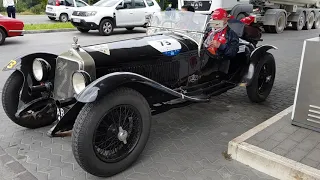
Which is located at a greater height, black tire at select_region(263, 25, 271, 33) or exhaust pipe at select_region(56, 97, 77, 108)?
black tire at select_region(263, 25, 271, 33)

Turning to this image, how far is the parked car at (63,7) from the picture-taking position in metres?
17.6

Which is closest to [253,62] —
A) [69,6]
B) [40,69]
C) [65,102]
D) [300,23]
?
[65,102]

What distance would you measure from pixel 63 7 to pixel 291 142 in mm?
16942

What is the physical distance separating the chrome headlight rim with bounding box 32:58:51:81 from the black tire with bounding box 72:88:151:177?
3.91 feet

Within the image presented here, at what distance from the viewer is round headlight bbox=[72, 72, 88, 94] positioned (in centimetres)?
317

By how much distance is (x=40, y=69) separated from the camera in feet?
12.4

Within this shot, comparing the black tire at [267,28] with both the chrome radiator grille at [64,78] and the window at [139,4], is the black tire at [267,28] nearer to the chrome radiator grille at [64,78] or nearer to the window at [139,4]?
the window at [139,4]

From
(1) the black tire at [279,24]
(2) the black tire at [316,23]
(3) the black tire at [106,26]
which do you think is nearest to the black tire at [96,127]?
(3) the black tire at [106,26]

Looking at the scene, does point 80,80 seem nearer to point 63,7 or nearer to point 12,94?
point 12,94

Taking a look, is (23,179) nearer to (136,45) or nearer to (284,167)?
(136,45)

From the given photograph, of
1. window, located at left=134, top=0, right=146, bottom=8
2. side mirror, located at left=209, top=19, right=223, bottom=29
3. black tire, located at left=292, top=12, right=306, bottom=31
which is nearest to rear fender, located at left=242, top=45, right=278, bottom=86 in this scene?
side mirror, located at left=209, top=19, right=223, bottom=29

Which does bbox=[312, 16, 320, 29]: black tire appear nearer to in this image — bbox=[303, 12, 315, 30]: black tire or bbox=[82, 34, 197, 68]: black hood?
bbox=[303, 12, 315, 30]: black tire

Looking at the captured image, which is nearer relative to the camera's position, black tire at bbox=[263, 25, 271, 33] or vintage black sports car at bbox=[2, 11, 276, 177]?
vintage black sports car at bbox=[2, 11, 276, 177]

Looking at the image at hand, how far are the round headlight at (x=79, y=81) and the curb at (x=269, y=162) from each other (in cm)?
185
